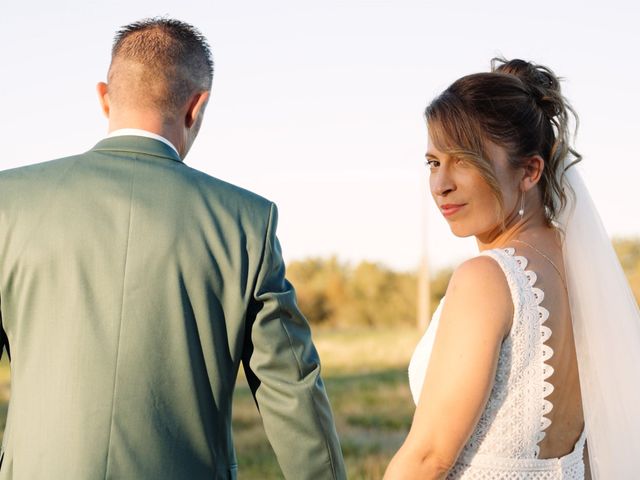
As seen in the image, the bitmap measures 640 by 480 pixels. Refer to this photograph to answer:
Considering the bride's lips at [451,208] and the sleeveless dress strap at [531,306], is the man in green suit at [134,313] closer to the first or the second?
the bride's lips at [451,208]

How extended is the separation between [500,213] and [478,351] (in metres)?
0.47

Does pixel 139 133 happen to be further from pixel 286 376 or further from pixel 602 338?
pixel 602 338

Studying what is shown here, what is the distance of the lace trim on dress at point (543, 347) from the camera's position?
109 inches

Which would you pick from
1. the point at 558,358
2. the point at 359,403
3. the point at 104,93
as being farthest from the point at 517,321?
the point at 359,403

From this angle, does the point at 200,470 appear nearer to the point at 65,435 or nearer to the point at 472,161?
the point at 65,435

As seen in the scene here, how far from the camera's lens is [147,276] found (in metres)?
2.80

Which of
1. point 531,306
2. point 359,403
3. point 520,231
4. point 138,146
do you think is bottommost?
point 359,403

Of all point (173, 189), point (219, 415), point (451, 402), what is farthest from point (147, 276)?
point (451, 402)

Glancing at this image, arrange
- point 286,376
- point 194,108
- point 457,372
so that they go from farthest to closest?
point 194,108 → point 286,376 → point 457,372

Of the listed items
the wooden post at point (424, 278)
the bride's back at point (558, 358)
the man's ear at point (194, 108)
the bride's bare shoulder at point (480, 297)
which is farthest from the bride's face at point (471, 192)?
the wooden post at point (424, 278)

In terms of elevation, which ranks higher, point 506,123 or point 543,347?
point 506,123

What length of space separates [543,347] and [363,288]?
92.2ft

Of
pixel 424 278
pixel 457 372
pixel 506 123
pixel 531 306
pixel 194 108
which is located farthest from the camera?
pixel 424 278

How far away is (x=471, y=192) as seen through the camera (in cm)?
289
